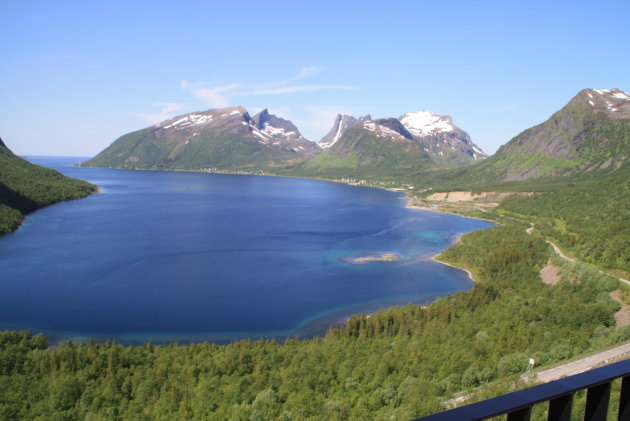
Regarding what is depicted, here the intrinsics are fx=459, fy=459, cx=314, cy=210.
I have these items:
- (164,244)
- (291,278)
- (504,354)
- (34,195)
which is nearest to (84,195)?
(34,195)

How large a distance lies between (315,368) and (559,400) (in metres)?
19.4

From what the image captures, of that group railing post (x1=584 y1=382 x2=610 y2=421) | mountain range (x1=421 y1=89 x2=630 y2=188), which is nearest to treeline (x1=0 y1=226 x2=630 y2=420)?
railing post (x1=584 y1=382 x2=610 y2=421)

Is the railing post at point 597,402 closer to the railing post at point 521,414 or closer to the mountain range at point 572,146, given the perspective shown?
the railing post at point 521,414

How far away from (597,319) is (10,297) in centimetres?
3925

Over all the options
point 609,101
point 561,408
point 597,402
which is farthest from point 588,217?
point 609,101

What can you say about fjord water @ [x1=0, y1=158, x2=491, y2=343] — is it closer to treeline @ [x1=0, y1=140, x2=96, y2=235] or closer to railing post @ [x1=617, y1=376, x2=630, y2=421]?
treeline @ [x1=0, y1=140, x2=96, y2=235]

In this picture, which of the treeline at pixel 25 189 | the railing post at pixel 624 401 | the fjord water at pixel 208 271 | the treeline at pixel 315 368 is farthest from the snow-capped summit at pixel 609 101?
the railing post at pixel 624 401

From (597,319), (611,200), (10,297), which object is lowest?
(10,297)

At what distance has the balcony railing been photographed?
1940 mm

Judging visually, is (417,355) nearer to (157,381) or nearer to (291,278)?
(157,381)

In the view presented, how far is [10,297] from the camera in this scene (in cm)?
3359

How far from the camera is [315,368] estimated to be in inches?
809

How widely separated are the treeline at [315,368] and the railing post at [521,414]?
12.2 metres

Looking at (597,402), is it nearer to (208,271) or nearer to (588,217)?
(208,271)
